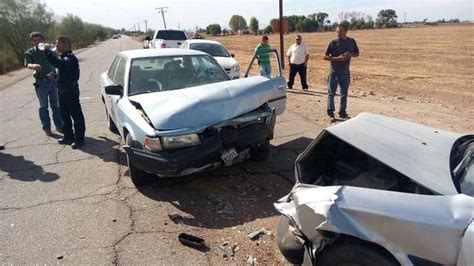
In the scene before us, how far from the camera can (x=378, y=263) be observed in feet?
6.71

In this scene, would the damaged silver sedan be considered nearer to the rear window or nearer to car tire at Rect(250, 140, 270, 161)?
car tire at Rect(250, 140, 270, 161)

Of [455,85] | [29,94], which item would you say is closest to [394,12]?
[455,85]

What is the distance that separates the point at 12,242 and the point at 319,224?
299cm

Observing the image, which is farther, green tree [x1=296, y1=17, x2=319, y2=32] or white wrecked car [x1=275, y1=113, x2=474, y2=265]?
green tree [x1=296, y1=17, x2=319, y2=32]

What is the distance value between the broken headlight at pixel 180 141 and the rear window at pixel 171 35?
1612 centimetres

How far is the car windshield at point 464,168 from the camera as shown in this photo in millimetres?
2140

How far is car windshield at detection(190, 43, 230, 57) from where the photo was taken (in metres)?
11.9

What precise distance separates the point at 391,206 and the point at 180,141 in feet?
7.59

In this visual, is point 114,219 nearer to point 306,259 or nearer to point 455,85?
point 306,259

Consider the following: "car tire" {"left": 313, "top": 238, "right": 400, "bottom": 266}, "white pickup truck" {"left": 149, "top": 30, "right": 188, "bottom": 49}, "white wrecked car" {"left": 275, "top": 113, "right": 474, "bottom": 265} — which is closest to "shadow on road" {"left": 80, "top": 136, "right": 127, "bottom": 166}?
"white wrecked car" {"left": 275, "top": 113, "right": 474, "bottom": 265}

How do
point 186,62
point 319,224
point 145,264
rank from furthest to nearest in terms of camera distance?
1. point 186,62
2. point 145,264
3. point 319,224

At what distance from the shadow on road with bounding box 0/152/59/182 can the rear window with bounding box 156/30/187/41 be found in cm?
1420

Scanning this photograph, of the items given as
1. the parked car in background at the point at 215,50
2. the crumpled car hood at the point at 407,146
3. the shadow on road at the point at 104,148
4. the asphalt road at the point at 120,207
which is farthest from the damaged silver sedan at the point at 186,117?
the parked car in background at the point at 215,50

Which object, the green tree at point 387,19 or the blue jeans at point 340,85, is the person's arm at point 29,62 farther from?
the green tree at point 387,19
